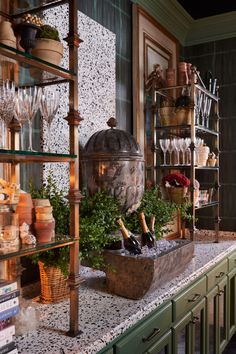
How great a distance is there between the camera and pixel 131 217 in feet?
7.09

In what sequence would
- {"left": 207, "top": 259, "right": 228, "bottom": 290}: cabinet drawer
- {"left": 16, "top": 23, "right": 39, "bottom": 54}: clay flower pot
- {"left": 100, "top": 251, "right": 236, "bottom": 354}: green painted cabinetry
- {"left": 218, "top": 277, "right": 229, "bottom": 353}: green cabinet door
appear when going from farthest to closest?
{"left": 218, "top": 277, "right": 229, "bottom": 353}: green cabinet door, {"left": 207, "top": 259, "right": 228, "bottom": 290}: cabinet drawer, {"left": 100, "top": 251, "right": 236, "bottom": 354}: green painted cabinetry, {"left": 16, "top": 23, "right": 39, "bottom": 54}: clay flower pot

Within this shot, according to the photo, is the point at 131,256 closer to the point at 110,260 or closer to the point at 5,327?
the point at 110,260

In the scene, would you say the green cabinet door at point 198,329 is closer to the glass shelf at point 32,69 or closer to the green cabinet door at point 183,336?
the green cabinet door at point 183,336

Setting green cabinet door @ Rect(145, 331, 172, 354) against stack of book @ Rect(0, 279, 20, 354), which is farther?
green cabinet door @ Rect(145, 331, 172, 354)

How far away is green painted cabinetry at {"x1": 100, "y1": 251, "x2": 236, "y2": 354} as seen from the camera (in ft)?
4.91

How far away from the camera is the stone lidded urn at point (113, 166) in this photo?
6.57 feet

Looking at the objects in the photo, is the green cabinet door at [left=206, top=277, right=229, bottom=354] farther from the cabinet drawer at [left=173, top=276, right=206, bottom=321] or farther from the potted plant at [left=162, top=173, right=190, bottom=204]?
the potted plant at [left=162, top=173, right=190, bottom=204]

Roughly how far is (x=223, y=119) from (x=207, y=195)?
920 mm

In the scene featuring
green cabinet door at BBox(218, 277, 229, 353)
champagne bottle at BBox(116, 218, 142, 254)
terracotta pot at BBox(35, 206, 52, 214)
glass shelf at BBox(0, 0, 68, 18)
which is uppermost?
glass shelf at BBox(0, 0, 68, 18)

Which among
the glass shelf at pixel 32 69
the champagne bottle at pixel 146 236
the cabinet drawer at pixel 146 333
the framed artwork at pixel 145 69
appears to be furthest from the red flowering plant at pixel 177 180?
the glass shelf at pixel 32 69

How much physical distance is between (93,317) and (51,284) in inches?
10.0

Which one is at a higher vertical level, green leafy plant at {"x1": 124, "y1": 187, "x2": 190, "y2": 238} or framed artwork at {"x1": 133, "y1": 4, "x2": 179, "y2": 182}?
framed artwork at {"x1": 133, "y1": 4, "x2": 179, "y2": 182}

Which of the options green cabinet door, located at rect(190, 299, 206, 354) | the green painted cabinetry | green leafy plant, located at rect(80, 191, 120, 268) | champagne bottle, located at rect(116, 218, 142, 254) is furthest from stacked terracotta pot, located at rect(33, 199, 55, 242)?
green cabinet door, located at rect(190, 299, 206, 354)

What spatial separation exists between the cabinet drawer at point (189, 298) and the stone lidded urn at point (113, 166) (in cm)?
55
